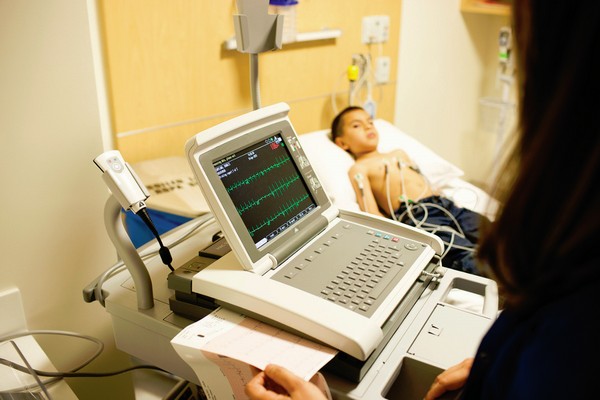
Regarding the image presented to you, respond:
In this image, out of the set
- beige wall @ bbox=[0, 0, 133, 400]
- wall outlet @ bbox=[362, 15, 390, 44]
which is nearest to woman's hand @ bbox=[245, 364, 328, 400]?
beige wall @ bbox=[0, 0, 133, 400]

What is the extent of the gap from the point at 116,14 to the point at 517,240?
4.72ft

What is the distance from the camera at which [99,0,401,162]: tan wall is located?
67.1 inches

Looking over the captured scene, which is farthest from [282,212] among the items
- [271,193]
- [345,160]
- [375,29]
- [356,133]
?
[375,29]

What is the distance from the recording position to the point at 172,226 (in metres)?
1.62

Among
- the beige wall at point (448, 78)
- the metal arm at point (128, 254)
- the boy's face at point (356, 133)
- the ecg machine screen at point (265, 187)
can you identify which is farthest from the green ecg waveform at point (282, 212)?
the beige wall at point (448, 78)

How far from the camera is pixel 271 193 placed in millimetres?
1083

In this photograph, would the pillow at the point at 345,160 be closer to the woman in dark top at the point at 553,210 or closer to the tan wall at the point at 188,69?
the tan wall at the point at 188,69

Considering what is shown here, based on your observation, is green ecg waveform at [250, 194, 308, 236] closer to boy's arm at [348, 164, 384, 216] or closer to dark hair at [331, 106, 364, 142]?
boy's arm at [348, 164, 384, 216]

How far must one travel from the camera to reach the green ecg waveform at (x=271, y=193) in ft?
3.31

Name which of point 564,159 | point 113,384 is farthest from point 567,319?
point 113,384

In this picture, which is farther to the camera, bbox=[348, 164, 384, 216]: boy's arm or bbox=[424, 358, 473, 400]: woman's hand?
bbox=[348, 164, 384, 216]: boy's arm

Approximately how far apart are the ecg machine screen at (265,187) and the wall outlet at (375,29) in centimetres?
163

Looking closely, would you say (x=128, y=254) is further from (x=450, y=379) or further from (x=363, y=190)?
(x=363, y=190)

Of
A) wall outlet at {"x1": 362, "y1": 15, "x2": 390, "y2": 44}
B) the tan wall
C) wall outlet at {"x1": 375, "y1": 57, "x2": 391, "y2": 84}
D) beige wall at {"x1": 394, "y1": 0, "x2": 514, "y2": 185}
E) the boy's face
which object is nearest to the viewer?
the tan wall
